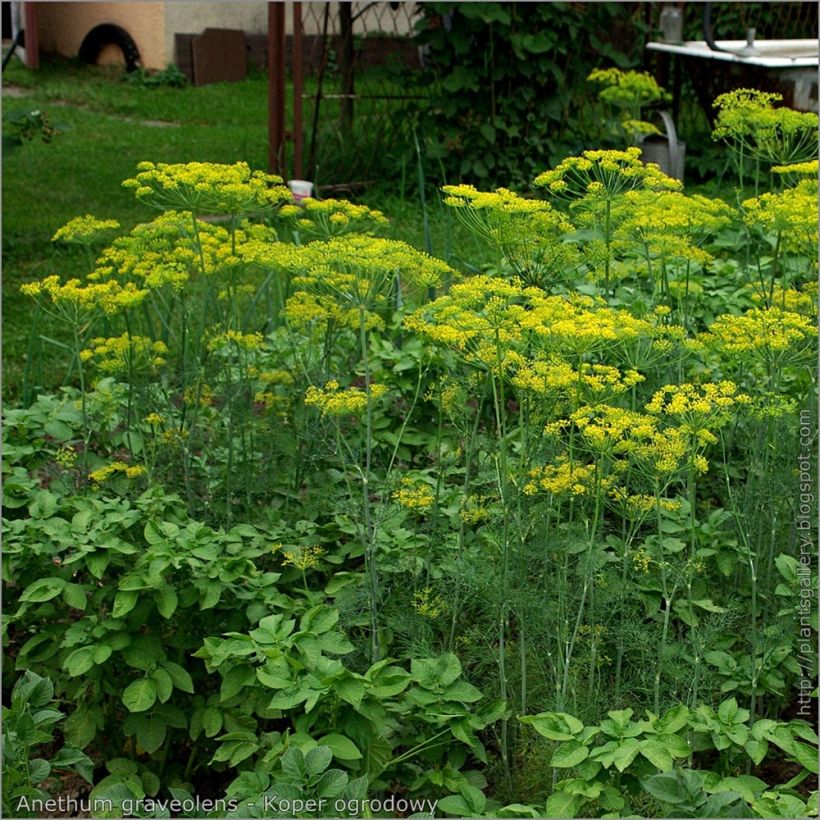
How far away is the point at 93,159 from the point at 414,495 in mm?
7687

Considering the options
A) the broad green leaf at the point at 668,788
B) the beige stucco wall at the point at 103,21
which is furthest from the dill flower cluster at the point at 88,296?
the beige stucco wall at the point at 103,21

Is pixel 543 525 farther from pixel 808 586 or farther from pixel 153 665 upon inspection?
pixel 153 665

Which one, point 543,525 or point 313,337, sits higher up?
point 313,337

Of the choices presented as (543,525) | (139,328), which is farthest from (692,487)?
(139,328)

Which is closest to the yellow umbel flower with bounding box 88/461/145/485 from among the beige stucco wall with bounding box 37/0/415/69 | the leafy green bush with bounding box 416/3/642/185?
the leafy green bush with bounding box 416/3/642/185

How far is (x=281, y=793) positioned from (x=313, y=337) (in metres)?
1.58

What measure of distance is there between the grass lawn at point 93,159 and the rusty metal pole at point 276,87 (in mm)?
256

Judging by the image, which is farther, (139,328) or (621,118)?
(621,118)

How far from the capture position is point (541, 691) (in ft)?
9.72

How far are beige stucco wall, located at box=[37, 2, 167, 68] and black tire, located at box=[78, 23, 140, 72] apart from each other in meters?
0.10

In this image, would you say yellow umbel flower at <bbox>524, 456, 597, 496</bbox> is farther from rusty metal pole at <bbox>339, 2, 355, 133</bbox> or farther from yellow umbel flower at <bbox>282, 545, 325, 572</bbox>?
rusty metal pole at <bbox>339, 2, 355, 133</bbox>

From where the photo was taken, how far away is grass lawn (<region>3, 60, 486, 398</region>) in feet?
20.6

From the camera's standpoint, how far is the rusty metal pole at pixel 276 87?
7.92 meters

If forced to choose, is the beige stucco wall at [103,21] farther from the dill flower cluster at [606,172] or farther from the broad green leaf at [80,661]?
the broad green leaf at [80,661]
